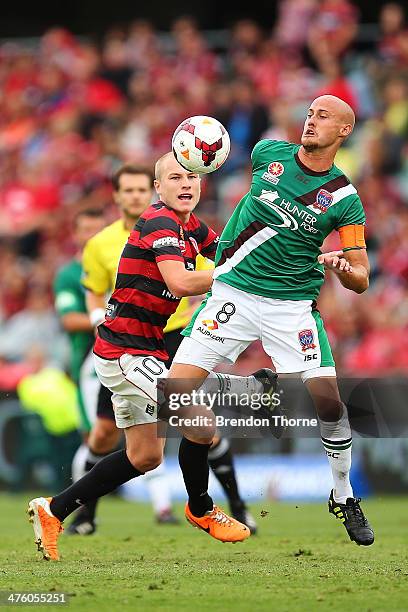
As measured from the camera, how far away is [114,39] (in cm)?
1980

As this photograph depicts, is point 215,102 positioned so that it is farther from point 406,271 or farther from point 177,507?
point 177,507

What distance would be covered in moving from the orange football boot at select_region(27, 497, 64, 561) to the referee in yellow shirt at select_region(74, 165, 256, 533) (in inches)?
68.0

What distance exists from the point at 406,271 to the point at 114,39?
8033 millimetres

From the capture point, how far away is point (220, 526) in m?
7.43

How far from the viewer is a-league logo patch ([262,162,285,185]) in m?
7.16

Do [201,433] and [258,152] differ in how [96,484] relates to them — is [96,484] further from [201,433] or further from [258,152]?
[258,152]

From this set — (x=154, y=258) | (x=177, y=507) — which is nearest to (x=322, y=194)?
(x=154, y=258)

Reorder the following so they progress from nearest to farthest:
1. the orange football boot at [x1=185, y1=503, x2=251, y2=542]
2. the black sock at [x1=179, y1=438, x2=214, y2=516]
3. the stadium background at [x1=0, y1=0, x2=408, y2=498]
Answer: the black sock at [x1=179, y1=438, x2=214, y2=516]
the orange football boot at [x1=185, y1=503, x2=251, y2=542]
the stadium background at [x1=0, y1=0, x2=408, y2=498]

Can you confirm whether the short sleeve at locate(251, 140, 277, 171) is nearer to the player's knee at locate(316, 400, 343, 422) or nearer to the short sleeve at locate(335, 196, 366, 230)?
the short sleeve at locate(335, 196, 366, 230)

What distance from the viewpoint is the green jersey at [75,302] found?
10.5m

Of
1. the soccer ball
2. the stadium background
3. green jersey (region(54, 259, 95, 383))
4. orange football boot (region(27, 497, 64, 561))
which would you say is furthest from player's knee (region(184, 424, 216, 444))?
the stadium background

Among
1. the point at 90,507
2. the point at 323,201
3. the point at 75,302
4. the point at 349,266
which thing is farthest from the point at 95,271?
the point at 349,266

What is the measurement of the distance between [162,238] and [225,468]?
7.74 feet

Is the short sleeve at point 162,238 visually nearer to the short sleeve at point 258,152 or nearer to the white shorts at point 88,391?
the short sleeve at point 258,152
